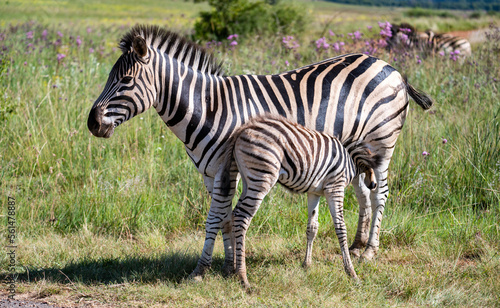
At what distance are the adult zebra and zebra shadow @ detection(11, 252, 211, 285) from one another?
308 millimetres

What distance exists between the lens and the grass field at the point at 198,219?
420 centimetres

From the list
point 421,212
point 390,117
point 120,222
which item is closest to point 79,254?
point 120,222

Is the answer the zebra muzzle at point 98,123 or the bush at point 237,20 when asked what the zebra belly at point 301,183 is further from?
the bush at point 237,20

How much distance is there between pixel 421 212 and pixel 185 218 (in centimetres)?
279

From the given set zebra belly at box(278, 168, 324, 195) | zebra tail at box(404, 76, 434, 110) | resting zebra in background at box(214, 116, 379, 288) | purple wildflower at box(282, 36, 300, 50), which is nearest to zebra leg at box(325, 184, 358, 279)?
resting zebra in background at box(214, 116, 379, 288)

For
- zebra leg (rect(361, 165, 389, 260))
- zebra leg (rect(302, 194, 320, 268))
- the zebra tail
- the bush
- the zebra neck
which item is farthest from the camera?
the bush

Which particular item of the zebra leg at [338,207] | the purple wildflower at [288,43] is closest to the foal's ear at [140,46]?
the zebra leg at [338,207]

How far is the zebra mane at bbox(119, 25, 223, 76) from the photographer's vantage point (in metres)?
4.21

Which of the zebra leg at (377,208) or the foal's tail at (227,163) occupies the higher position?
the foal's tail at (227,163)

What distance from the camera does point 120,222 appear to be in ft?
18.3

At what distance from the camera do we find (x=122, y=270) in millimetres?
4641

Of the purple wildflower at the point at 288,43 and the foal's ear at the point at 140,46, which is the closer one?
the foal's ear at the point at 140,46

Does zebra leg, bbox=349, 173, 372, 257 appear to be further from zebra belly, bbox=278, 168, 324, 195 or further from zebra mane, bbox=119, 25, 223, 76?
zebra mane, bbox=119, 25, 223, 76

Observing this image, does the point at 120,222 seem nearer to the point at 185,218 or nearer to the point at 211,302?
the point at 185,218
